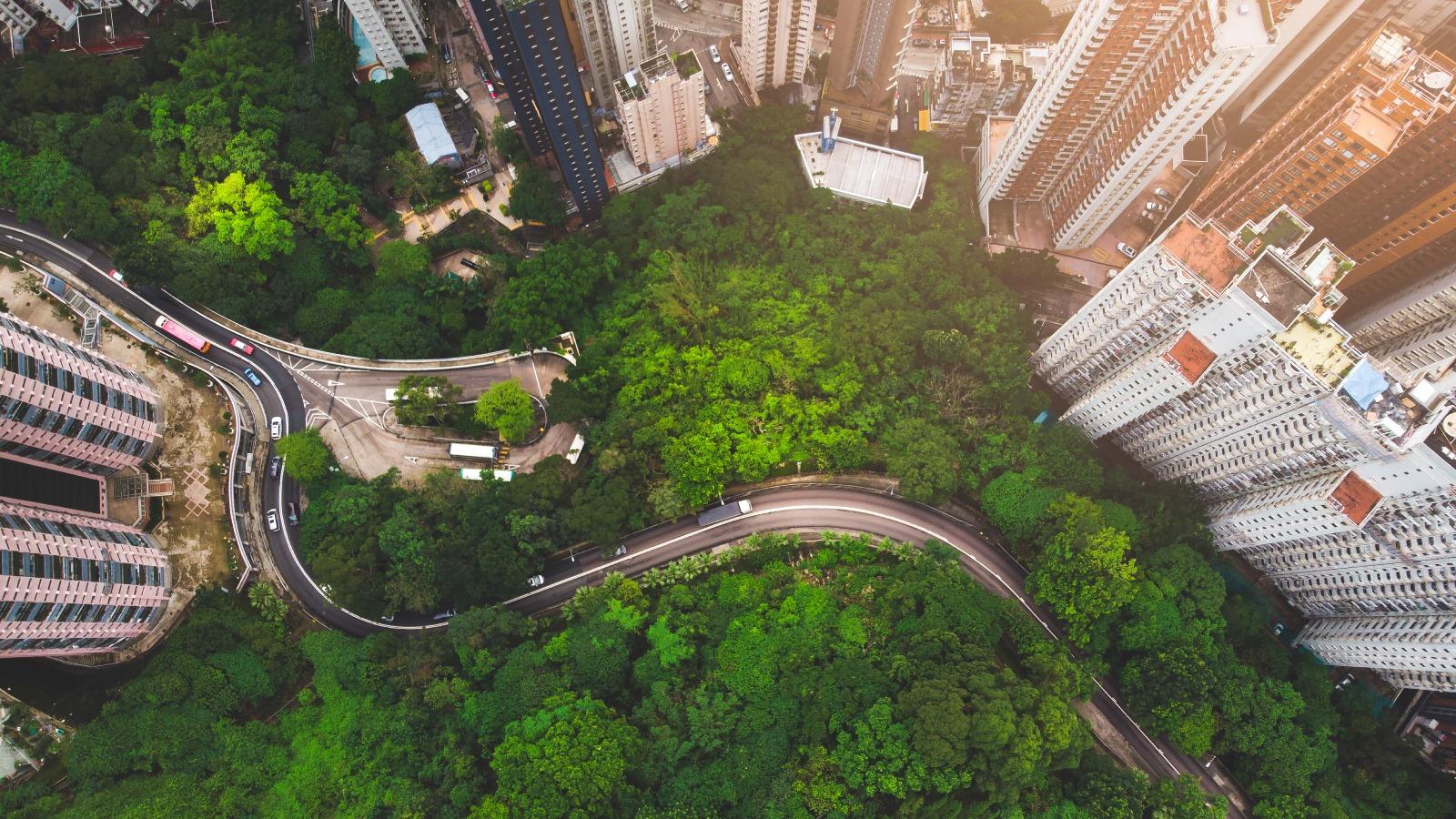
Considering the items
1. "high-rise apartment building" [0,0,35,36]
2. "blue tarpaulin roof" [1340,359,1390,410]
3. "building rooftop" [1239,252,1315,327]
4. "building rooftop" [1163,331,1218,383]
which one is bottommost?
"building rooftop" [1163,331,1218,383]

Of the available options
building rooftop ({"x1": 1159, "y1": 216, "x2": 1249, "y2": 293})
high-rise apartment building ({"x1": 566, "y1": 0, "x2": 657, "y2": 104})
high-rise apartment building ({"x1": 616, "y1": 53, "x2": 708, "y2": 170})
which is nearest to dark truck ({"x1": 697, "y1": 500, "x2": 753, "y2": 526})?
building rooftop ({"x1": 1159, "y1": 216, "x2": 1249, "y2": 293})

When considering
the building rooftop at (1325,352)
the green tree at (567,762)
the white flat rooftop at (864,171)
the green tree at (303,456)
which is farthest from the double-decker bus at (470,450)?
the building rooftop at (1325,352)

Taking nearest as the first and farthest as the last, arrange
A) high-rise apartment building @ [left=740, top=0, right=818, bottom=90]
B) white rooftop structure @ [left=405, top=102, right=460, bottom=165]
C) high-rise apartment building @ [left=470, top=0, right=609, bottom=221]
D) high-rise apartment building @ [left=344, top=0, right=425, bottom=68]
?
1. high-rise apartment building @ [left=470, top=0, right=609, bottom=221]
2. high-rise apartment building @ [left=344, top=0, right=425, bottom=68]
3. high-rise apartment building @ [left=740, top=0, right=818, bottom=90]
4. white rooftop structure @ [left=405, top=102, right=460, bottom=165]

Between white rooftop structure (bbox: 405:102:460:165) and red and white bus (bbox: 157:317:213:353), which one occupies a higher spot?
white rooftop structure (bbox: 405:102:460:165)

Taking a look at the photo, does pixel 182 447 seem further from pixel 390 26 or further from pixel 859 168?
pixel 859 168

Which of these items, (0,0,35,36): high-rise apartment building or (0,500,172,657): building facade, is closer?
(0,500,172,657): building facade

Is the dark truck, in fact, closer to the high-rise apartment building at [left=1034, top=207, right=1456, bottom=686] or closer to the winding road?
the winding road

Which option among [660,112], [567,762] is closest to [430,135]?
[660,112]
